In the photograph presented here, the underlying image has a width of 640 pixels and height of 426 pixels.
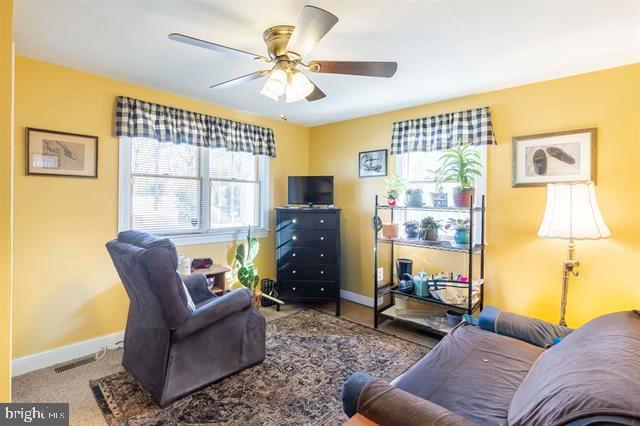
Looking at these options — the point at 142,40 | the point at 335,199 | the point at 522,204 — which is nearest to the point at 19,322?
the point at 142,40

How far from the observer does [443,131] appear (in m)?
3.26

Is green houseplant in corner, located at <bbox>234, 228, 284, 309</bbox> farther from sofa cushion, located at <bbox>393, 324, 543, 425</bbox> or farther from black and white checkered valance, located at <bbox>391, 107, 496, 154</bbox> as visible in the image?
sofa cushion, located at <bbox>393, 324, 543, 425</bbox>

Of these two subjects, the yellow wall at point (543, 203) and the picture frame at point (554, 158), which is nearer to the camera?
the yellow wall at point (543, 203)

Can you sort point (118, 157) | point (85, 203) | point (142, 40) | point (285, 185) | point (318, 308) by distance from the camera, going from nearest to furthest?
1. point (142, 40)
2. point (85, 203)
3. point (118, 157)
4. point (318, 308)
5. point (285, 185)

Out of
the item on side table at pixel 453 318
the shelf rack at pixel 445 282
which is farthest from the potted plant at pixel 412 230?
the item on side table at pixel 453 318

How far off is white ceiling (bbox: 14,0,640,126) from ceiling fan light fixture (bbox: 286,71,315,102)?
Result: 0.33m

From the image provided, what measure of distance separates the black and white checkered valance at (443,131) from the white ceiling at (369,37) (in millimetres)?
281

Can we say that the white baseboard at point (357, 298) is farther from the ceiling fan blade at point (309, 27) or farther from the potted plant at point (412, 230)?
the ceiling fan blade at point (309, 27)

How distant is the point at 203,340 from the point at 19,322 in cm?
156

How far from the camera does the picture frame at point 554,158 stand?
2.53 m

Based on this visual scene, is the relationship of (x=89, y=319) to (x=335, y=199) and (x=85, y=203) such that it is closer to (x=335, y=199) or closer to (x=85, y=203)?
(x=85, y=203)

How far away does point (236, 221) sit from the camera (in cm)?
392

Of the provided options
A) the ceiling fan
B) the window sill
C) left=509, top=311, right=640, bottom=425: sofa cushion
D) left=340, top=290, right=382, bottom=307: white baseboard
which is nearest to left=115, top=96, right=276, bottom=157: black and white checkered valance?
the window sill

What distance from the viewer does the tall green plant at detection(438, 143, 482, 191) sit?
2879 mm
